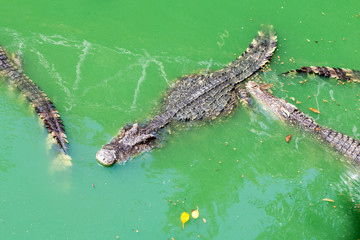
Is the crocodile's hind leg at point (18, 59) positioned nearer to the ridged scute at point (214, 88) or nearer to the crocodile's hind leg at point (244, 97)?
the ridged scute at point (214, 88)

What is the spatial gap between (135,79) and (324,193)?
193 inches

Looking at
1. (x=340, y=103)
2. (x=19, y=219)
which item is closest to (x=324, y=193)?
(x=340, y=103)

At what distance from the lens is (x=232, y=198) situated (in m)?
6.50

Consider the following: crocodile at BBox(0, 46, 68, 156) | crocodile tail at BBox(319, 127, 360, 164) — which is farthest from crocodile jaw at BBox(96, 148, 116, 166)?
crocodile tail at BBox(319, 127, 360, 164)

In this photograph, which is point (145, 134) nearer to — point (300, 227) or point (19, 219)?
point (19, 219)

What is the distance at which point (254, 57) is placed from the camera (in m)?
8.89

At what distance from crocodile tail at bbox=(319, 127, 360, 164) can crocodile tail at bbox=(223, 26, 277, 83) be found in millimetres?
2332

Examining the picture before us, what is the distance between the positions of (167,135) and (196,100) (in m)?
1.18

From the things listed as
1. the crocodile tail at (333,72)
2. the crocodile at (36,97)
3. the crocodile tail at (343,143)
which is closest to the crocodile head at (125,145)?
the crocodile at (36,97)

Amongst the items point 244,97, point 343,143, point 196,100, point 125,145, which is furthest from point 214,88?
point 343,143

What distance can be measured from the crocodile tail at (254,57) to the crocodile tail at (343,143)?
2.33 m

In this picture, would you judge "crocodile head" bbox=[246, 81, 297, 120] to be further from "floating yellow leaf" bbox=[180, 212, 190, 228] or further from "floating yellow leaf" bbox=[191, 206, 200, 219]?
"floating yellow leaf" bbox=[180, 212, 190, 228]

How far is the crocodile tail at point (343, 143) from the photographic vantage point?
738cm

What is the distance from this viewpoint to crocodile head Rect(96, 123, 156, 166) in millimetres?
6414
